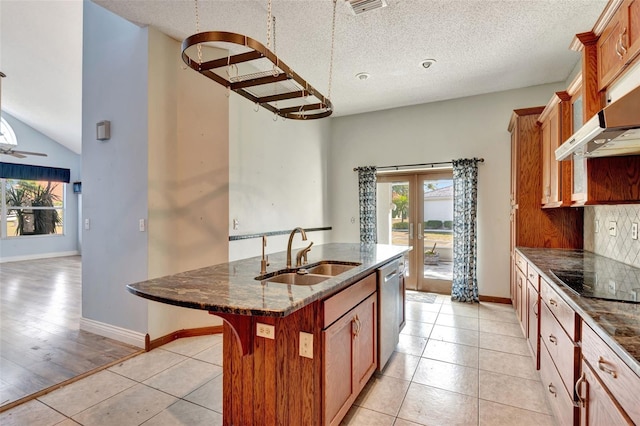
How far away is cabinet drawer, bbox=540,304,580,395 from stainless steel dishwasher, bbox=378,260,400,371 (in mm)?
1065

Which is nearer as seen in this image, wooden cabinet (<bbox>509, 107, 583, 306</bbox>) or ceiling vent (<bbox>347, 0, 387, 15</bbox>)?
ceiling vent (<bbox>347, 0, 387, 15</bbox>)

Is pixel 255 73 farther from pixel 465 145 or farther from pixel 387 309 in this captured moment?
pixel 465 145

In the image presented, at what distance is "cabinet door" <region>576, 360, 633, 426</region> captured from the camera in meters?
1.02

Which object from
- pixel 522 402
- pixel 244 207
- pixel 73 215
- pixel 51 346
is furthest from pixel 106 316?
pixel 73 215

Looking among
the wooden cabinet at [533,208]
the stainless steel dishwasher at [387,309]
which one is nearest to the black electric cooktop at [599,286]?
the stainless steel dishwasher at [387,309]

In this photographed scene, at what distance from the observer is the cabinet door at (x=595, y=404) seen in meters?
1.02

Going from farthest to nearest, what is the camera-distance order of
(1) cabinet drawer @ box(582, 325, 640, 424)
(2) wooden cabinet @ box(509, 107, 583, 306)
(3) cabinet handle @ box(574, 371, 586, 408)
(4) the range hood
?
(2) wooden cabinet @ box(509, 107, 583, 306) < (3) cabinet handle @ box(574, 371, 586, 408) < (4) the range hood < (1) cabinet drawer @ box(582, 325, 640, 424)

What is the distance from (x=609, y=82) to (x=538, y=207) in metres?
1.80

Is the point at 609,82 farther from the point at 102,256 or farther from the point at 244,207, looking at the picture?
the point at 102,256

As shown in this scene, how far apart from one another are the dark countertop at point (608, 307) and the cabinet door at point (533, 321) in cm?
26

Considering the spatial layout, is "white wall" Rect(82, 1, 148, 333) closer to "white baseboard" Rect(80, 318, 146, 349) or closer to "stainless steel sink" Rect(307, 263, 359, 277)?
"white baseboard" Rect(80, 318, 146, 349)

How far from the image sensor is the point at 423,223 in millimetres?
5031

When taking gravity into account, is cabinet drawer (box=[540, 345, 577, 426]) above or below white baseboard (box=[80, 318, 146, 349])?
above

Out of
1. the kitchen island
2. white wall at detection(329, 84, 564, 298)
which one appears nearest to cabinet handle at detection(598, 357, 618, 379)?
the kitchen island
